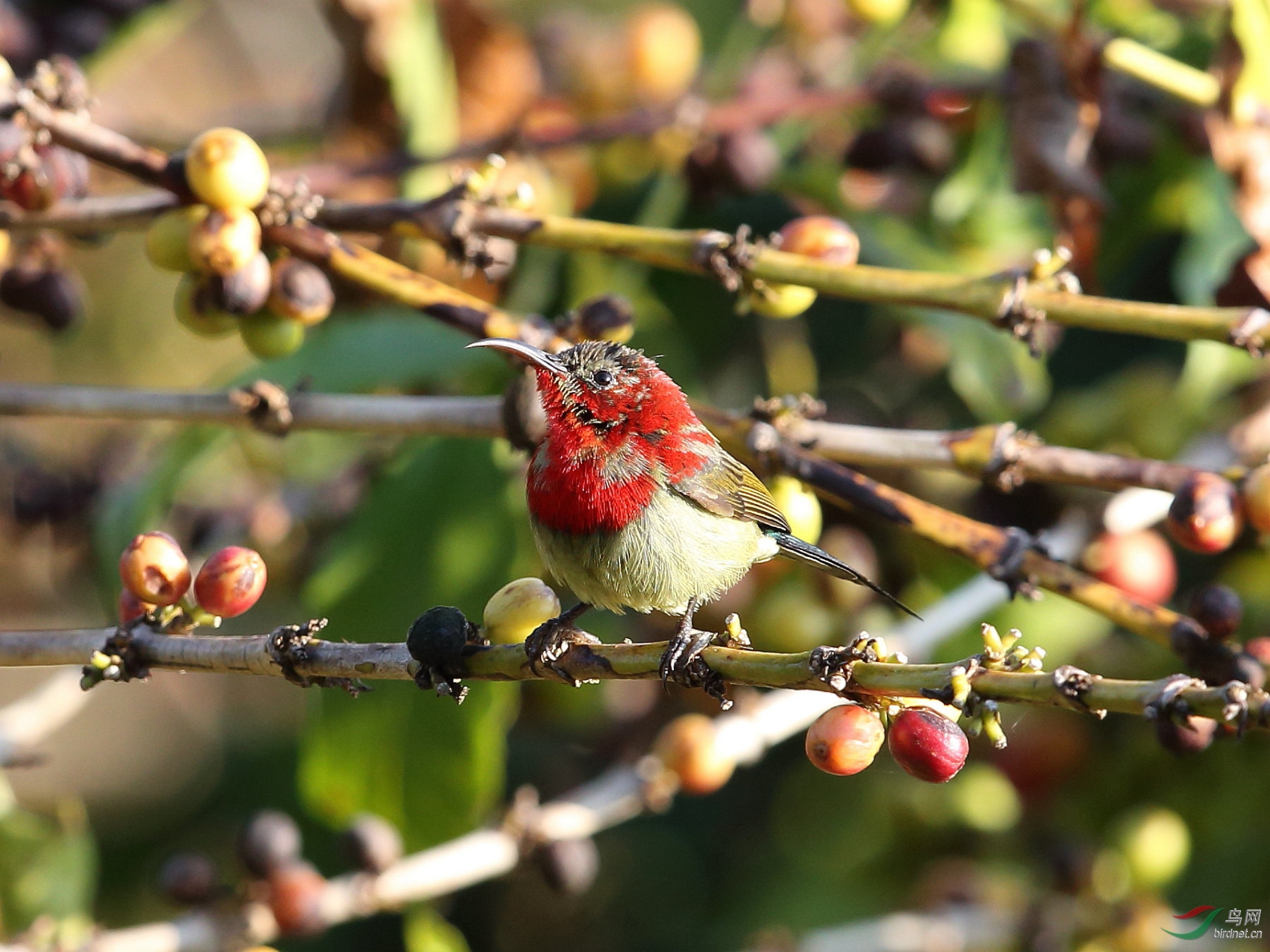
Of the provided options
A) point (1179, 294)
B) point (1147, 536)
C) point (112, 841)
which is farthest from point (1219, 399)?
point (112, 841)

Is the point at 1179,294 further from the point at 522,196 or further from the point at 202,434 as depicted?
the point at 202,434

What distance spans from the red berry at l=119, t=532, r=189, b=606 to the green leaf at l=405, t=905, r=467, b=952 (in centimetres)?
136

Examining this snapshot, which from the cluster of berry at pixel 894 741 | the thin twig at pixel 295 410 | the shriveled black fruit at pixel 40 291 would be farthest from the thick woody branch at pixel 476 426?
the cluster of berry at pixel 894 741

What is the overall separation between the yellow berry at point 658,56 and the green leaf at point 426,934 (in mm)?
2427

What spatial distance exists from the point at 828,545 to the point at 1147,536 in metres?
0.82

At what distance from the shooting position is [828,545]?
358cm

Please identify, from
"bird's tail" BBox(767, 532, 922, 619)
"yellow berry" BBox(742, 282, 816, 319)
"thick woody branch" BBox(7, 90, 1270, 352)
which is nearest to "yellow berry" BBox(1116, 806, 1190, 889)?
"bird's tail" BBox(767, 532, 922, 619)

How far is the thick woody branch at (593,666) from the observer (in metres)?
1.47

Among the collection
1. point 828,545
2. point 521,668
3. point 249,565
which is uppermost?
point 828,545

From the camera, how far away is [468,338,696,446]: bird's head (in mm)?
2508

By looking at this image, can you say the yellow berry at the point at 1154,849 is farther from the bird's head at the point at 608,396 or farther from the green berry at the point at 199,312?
the green berry at the point at 199,312

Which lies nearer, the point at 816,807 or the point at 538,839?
the point at 538,839

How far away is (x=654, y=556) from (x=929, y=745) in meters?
1.00

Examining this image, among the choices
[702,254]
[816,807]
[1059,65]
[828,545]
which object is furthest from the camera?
[816,807]
